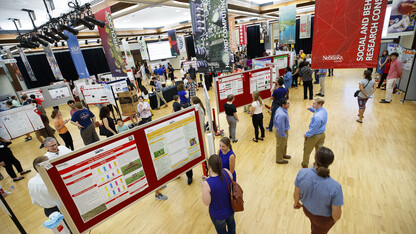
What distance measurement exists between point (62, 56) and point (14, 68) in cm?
703

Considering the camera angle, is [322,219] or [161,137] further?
[161,137]

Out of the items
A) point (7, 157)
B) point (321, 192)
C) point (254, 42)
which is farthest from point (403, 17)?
point (254, 42)

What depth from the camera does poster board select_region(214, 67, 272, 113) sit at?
17.1 feet

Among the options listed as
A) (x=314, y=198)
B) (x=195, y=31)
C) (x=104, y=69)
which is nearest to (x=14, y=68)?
(x=104, y=69)

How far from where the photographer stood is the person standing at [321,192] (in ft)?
5.77

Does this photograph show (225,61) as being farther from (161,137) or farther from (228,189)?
(228,189)

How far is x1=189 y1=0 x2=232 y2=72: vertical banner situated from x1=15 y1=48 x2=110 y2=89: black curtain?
18084 mm

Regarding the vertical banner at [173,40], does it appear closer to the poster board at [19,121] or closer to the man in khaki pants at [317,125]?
the poster board at [19,121]

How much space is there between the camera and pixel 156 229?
2.89 m

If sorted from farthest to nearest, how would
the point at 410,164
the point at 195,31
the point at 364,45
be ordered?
the point at 195,31, the point at 410,164, the point at 364,45

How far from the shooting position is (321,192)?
5.90 feet

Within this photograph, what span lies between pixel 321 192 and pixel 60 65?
2207 centimetres

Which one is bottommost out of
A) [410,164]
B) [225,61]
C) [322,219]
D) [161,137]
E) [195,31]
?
[410,164]

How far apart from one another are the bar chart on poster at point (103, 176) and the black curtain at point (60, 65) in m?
19.1
